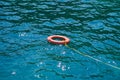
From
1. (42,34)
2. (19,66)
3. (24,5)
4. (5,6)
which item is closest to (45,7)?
(24,5)

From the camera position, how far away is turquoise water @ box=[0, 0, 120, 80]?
38.4ft

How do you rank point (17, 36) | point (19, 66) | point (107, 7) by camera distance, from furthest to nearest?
→ point (107, 7)
point (17, 36)
point (19, 66)

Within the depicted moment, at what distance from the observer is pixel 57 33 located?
52.4ft

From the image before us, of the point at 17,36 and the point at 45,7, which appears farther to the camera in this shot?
the point at 45,7

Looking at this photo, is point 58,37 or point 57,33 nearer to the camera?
point 58,37

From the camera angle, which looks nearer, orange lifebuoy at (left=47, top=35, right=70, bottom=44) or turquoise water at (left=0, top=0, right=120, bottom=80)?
turquoise water at (left=0, top=0, right=120, bottom=80)

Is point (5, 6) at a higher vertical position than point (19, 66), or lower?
higher

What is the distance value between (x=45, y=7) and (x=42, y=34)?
508 cm

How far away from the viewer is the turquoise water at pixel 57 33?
11719 millimetres

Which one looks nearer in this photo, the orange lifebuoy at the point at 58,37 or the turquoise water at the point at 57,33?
the turquoise water at the point at 57,33

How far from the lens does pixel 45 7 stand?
20.1 m

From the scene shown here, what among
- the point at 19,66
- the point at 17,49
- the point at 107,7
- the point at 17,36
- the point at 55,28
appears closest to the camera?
the point at 19,66

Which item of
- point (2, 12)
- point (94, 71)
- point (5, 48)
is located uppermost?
point (2, 12)

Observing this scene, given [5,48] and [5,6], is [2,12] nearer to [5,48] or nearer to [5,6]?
[5,6]
